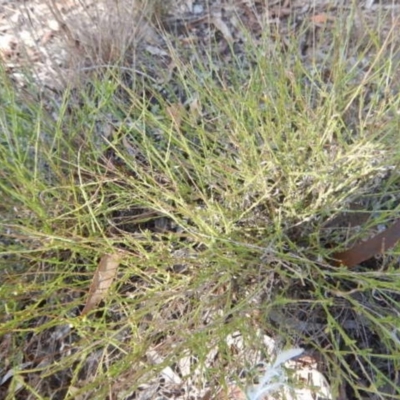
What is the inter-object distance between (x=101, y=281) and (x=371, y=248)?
592mm

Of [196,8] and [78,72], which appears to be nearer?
[78,72]

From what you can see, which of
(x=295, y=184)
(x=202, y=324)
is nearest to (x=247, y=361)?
(x=202, y=324)

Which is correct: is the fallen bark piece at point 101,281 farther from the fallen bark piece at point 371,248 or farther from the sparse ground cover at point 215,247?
the fallen bark piece at point 371,248

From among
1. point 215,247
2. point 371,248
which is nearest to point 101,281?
point 215,247

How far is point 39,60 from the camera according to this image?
5.85 ft

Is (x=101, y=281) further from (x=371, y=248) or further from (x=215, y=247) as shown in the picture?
(x=371, y=248)

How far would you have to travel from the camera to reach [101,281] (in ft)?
4.36

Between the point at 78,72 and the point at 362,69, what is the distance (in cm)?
76

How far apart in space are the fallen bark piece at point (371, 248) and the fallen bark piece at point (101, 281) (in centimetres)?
49

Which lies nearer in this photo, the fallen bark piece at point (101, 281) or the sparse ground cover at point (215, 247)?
the sparse ground cover at point (215, 247)

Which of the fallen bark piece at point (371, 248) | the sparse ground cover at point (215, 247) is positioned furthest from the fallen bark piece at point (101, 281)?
the fallen bark piece at point (371, 248)

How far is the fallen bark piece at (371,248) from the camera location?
1143mm

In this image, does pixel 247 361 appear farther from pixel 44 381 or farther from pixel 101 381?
pixel 44 381

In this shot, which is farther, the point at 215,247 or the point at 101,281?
the point at 101,281
